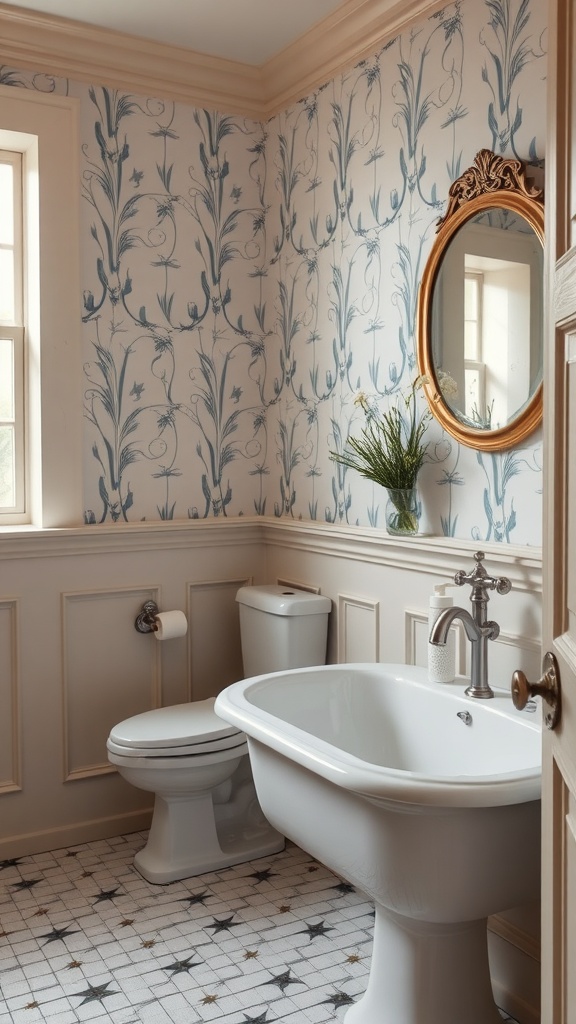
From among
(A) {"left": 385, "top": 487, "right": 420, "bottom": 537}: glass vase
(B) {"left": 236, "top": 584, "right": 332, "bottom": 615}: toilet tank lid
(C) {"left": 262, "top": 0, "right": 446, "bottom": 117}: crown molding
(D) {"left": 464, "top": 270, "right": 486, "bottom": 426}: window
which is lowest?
(B) {"left": 236, "top": 584, "right": 332, "bottom": 615}: toilet tank lid

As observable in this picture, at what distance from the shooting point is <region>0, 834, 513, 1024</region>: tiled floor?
6.79 feet

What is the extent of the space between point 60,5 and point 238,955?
107 inches

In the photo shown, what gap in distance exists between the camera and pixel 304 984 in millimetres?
2148

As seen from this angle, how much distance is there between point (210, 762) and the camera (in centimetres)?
263

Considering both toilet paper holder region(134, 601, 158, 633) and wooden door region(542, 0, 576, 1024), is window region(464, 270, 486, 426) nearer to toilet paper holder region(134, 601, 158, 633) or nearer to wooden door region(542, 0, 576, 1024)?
wooden door region(542, 0, 576, 1024)

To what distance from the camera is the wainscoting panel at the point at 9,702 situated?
284 cm

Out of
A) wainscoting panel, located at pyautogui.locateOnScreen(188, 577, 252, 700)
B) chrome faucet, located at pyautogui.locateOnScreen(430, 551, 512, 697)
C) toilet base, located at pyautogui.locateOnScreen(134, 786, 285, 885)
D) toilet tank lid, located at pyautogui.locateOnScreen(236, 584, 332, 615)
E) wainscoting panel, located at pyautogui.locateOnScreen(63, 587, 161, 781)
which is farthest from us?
wainscoting panel, located at pyautogui.locateOnScreen(188, 577, 252, 700)

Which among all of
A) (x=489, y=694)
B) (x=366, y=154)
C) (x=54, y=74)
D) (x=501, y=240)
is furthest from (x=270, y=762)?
(x=54, y=74)

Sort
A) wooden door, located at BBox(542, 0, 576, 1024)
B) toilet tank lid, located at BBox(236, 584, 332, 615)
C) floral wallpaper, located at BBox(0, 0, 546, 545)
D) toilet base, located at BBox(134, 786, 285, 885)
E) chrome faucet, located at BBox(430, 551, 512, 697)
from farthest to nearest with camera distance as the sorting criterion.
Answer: toilet tank lid, located at BBox(236, 584, 332, 615) → toilet base, located at BBox(134, 786, 285, 885) → floral wallpaper, located at BBox(0, 0, 546, 545) → chrome faucet, located at BBox(430, 551, 512, 697) → wooden door, located at BBox(542, 0, 576, 1024)

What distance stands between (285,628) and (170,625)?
0.42m

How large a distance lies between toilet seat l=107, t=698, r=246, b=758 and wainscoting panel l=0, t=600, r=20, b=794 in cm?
39

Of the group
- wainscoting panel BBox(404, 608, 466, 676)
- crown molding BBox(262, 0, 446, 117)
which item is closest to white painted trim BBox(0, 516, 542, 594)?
wainscoting panel BBox(404, 608, 466, 676)

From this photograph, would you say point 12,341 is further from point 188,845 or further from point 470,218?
point 188,845

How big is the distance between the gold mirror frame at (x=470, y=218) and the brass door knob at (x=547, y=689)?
1.01 m
